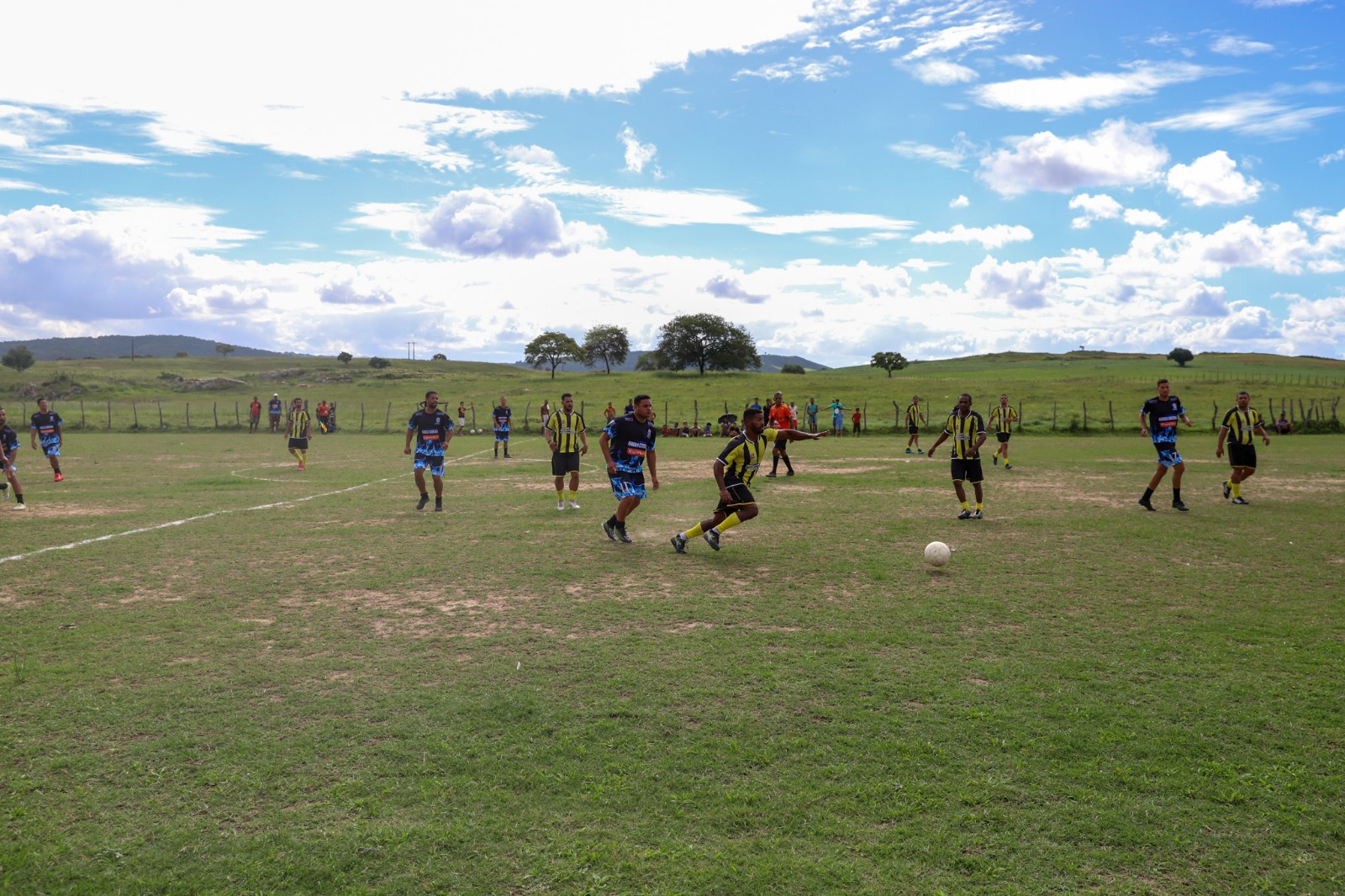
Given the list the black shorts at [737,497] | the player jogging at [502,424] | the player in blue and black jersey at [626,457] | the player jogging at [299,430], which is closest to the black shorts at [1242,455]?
the black shorts at [737,497]

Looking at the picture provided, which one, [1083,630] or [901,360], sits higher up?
[901,360]

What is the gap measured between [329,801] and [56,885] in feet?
3.98

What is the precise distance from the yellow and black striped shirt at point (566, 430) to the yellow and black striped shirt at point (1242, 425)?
1243 cm

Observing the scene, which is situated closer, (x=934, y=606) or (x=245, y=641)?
(x=245, y=641)

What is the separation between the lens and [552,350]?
5059 inches

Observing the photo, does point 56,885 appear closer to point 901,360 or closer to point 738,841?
point 738,841

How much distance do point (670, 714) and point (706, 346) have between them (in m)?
111

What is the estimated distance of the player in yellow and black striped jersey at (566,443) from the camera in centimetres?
1580

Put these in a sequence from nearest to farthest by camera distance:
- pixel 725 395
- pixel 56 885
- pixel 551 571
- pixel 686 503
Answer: pixel 56 885 < pixel 551 571 < pixel 686 503 < pixel 725 395

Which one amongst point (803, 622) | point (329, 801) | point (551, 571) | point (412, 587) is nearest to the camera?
point (329, 801)

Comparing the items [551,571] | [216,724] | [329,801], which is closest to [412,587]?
[551,571]

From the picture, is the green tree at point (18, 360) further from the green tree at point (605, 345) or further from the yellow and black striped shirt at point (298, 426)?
the yellow and black striped shirt at point (298, 426)

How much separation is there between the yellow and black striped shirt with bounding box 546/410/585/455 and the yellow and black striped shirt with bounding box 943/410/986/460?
6679 mm

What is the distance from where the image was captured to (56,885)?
12.9 ft
